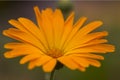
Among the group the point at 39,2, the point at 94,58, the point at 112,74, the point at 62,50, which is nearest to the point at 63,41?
the point at 62,50

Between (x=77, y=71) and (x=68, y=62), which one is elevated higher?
(x=68, y=62)

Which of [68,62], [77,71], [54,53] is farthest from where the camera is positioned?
[77,71]

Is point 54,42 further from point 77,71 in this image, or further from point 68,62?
point 77,71

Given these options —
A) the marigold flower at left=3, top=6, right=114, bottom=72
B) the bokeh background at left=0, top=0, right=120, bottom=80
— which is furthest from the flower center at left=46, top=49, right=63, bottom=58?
the bokeh background at left=0, top=0, right=120, bottom=80

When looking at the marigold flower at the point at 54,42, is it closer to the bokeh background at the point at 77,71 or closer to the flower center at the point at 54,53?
the flower center at the point at 54,53

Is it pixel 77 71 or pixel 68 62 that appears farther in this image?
pixel 77 71

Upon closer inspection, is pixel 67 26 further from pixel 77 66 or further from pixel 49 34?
pixel 77 66

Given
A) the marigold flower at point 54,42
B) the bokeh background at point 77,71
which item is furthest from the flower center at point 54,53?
the bokeh background at point 77,71

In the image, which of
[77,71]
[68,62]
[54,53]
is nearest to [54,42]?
Answer: [54,53]
